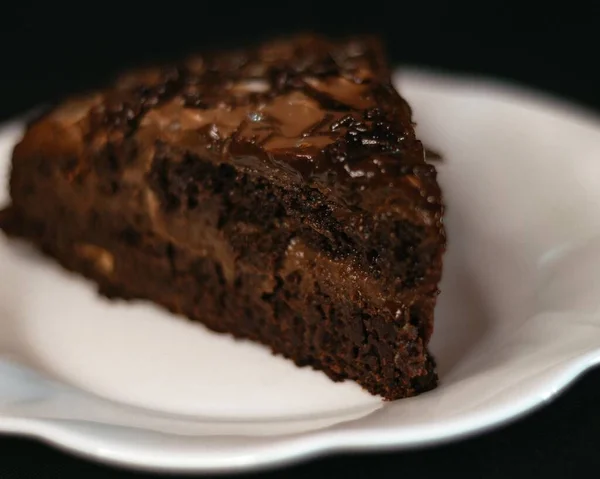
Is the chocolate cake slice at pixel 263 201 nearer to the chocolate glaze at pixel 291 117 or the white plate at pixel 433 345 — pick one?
the chocolate glaze at pixel 291 117

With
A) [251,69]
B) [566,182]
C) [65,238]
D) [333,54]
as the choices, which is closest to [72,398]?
[65,238]

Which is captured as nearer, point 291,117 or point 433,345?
point 291,117

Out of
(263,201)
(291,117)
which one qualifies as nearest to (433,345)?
(263,201)

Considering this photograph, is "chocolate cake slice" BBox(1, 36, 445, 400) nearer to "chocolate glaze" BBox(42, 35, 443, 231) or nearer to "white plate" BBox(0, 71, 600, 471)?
"chocolate glaze" BBox(42, 35, 443, 231)

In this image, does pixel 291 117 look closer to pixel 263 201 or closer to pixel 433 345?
pixel 263 201

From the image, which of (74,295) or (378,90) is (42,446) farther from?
(378,90)

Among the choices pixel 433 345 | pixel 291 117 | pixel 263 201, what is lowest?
pixel 433 345
